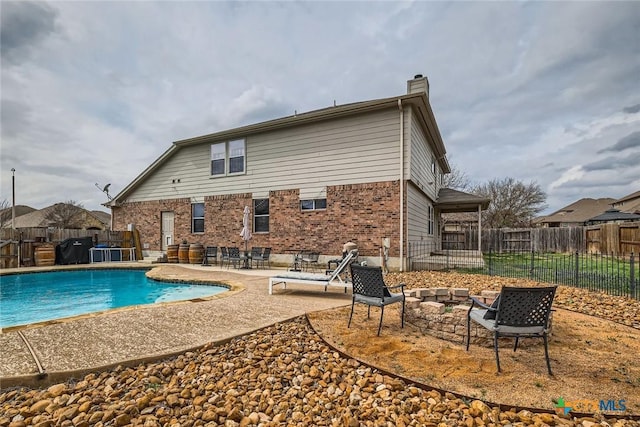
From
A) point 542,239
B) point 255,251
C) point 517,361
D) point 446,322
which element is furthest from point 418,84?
point 542,239

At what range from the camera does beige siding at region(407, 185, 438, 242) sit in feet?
35.5

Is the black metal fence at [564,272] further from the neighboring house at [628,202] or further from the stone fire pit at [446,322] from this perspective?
the neighboring house at [628,202]

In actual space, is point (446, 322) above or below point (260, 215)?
below

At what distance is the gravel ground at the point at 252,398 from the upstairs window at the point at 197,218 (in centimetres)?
1266

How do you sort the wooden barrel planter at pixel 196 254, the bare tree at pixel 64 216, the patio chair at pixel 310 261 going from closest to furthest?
the patio chair at pixel 310 261
the wooden barrel planter at pixel 196 254
the bare tree at pixel 64 216

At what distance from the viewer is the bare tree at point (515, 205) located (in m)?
32.2

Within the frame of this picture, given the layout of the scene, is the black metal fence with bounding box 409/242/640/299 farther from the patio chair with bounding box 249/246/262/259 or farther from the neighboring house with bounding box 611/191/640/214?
the neighboring house with bounding box 611/191/640/214

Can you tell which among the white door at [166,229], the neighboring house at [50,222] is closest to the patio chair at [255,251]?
the white door at [166,229]

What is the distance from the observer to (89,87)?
1123 cm

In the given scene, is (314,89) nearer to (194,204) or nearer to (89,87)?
(194,204)

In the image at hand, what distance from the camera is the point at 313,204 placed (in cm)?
1209

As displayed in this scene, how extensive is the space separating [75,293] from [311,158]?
28.8ft

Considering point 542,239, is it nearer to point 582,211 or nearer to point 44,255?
point 44,255

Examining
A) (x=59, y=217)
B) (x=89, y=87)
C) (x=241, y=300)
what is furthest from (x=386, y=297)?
(x=59, y=217)
